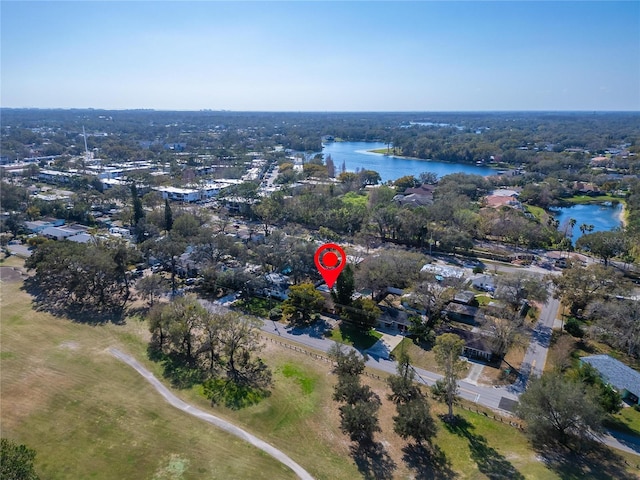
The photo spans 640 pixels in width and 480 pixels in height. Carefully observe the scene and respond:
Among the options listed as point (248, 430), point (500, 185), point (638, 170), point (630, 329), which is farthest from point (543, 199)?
point (248, 430)

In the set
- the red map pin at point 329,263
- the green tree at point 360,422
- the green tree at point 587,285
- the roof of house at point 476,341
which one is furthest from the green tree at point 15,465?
the green tree at point 587,285

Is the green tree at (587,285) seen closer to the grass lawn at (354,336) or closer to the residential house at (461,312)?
the residential house at (461,312)

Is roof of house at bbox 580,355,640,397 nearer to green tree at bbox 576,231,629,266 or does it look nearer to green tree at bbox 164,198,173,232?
green tree at bbox 576,231,629,266

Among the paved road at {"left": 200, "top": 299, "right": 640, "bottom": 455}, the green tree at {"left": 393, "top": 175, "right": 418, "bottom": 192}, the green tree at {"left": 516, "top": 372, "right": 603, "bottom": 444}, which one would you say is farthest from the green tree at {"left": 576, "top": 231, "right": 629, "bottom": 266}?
the green tree at {"left": 393, "top": 175, "right": 418, "bottom": 192}

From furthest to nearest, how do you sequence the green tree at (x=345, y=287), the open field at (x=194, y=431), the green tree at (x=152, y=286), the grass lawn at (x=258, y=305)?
the grass lawn at (x=258, y=305), the green tree at (x=152, y=286), the green tree at (x=345, y=287), the open field at (x=194, y=431)

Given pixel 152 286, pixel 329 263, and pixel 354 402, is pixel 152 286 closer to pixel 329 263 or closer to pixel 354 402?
pixel 329 263

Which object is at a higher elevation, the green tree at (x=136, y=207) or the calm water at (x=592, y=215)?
the green tree at (x=136, y=207)

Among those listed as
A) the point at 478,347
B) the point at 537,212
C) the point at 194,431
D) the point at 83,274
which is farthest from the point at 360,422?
the point at 537,212
